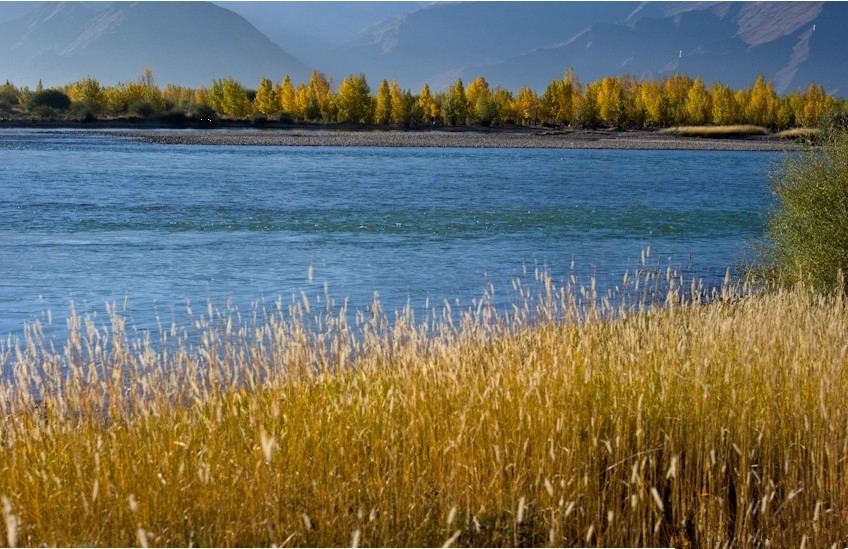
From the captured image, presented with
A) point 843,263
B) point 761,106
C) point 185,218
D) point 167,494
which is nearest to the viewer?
point 167,494

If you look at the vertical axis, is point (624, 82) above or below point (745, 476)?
above

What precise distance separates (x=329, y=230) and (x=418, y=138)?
75.0 meters

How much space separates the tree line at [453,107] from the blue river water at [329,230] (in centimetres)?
7725

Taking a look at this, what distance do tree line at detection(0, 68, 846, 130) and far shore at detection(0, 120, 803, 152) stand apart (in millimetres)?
5064

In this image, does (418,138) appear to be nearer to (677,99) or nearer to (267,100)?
(267,100)

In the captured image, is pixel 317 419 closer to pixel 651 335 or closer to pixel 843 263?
pixel 651 335

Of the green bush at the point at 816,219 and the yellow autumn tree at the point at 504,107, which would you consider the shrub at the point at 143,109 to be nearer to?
the yellow autumn tree at the point at 504,107

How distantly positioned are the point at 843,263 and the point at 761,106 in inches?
5051

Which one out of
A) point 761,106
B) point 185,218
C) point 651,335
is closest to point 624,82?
point 761,106

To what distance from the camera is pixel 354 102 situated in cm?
12825

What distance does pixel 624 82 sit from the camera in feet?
620

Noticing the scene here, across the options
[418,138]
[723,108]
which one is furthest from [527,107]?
[418,138]

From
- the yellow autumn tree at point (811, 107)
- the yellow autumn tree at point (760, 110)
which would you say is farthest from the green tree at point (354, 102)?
the yellow autumn tree at point (811, 107)

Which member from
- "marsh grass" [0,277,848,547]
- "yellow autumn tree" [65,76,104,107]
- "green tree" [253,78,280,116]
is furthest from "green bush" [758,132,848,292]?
"yellow autumn tree" [65,76,104,107]
